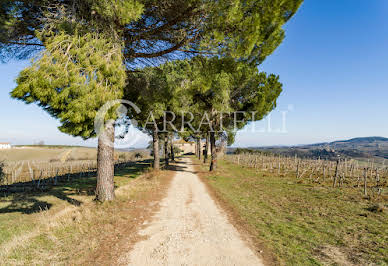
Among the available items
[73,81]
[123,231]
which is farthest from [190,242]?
[73,81]


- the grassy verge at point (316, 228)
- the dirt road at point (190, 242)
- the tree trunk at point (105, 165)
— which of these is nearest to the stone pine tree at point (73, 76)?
the tree trunk at point (105, 165)

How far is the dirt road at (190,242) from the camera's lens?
391 cm

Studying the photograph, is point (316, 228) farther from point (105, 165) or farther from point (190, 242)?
point (105, 165)

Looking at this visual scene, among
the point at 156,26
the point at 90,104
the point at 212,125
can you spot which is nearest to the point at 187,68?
the point at 156,26

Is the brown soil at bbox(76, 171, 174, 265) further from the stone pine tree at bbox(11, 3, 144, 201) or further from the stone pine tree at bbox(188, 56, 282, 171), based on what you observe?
the stone pine tree at bbox(188, 56, 282, 171)

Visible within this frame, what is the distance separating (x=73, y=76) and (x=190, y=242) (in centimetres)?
482

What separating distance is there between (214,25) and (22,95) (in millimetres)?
5769

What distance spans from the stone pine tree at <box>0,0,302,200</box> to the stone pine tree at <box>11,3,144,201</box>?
0.29 m

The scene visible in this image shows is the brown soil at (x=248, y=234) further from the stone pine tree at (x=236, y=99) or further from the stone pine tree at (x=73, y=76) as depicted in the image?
the stone pine tree at (x=236, y=99)

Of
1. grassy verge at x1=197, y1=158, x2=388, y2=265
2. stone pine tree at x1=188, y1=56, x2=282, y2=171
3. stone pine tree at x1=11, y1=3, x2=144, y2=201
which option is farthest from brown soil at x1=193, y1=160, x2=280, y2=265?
stone pine tree at x1=188, y1=56, x2=282, y2=171

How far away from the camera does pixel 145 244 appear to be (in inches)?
179

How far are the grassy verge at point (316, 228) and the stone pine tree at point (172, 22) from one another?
561 cm

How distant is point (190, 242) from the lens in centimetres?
468

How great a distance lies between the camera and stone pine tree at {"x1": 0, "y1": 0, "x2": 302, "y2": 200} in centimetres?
602
